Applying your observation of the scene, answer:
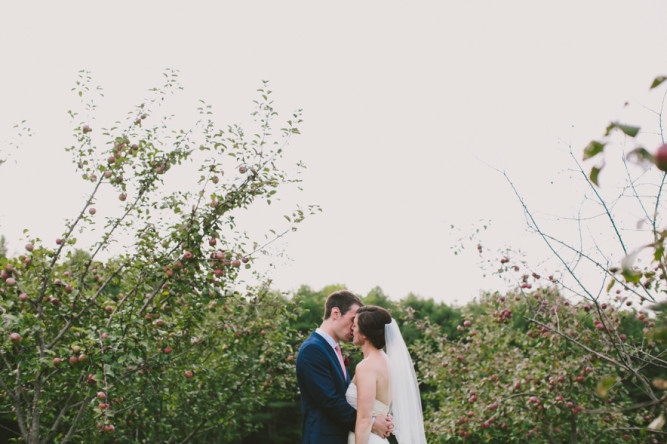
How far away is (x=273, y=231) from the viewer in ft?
13.9

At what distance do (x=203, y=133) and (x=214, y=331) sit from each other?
9.39ft

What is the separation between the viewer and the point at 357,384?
3434 millimetres

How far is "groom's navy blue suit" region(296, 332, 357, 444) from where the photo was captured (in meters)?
3.33

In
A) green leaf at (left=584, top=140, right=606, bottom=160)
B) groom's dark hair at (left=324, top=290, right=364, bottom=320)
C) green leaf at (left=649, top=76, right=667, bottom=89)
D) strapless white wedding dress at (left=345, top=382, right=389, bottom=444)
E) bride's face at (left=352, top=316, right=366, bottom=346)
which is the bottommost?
strapless white wedding dress at (left=345, top=382, right=389, bottom=444)

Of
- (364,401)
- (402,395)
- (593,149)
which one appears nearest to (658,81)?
(593,149)

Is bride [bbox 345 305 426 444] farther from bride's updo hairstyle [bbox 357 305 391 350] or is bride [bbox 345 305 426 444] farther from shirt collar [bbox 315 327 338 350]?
shirt collar [bbox 315 327 338 350]

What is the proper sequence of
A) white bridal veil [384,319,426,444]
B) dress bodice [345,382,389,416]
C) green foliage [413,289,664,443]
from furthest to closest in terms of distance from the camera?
green foliage [413,289,664,443], white bridal veil [384,319,426,444], dress bodice [345,382,389,416]

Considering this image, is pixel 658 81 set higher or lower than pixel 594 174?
higher

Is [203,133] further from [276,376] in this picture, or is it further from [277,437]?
[277,437]

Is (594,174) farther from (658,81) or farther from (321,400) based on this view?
(321,400)

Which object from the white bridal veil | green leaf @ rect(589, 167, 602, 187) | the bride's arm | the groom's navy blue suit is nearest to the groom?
the groom's navy blue suit

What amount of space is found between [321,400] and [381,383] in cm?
52

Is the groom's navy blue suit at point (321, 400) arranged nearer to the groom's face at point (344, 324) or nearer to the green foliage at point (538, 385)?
the groom's face at point (344, 324)

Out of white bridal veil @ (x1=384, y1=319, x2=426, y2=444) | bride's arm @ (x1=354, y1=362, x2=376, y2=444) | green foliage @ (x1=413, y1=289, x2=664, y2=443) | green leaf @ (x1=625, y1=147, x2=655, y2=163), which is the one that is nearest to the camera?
green leaf @ (x1=625, y1=147, x2=655, y2=163)
